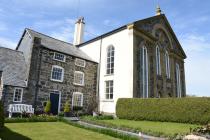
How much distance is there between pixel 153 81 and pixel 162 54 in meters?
6.27

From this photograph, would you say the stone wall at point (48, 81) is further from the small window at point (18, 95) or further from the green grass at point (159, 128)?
the green grass at point (159, 128)

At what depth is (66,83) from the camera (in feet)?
82.4

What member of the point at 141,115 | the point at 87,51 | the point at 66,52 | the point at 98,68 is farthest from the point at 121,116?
the point at 87,51

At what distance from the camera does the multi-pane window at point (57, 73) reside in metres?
24.1

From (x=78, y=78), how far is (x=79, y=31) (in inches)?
462

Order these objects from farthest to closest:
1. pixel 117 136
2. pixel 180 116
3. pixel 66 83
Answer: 1. pixel 66 83
2. pixel 180 116
3. pixel 117 136

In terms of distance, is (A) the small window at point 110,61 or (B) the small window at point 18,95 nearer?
(B) the small window at point 18,95

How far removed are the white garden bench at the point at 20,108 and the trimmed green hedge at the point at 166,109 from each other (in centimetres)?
980

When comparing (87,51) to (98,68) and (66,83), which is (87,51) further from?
(66,83)

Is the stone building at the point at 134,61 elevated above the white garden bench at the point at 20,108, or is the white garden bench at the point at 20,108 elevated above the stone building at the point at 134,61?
the stone building at the point at 134,61

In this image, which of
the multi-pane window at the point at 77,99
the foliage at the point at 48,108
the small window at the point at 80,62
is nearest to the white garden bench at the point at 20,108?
the foliage at the point at 48,108

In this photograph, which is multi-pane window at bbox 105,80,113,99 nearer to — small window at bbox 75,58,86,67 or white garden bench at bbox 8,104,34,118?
small window at bbox 75,58,86,67

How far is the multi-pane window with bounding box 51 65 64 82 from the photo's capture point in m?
24.1

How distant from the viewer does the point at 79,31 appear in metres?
35.5
